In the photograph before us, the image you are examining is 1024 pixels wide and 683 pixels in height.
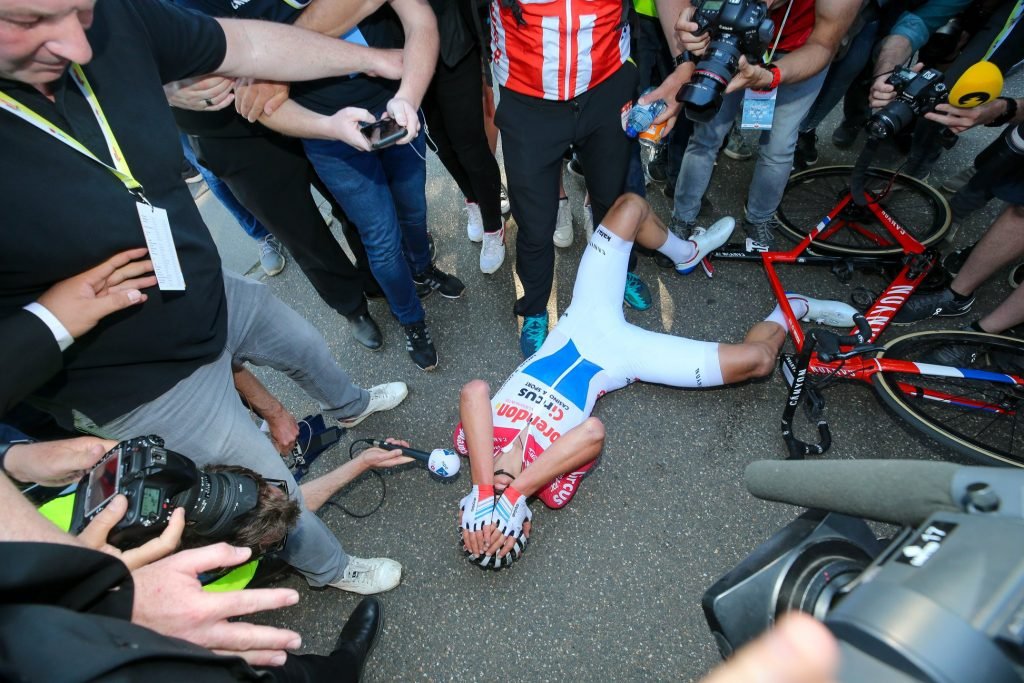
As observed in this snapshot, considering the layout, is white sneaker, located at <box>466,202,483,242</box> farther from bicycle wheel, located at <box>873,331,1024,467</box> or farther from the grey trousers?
bicycle wheel, located at <box>873,331,1024,467</box>

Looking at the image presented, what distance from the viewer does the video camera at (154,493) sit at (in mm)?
1082

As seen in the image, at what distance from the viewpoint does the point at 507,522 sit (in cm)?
194

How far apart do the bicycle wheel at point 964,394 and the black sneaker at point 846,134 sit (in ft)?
5.59

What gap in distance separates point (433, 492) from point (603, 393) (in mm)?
862

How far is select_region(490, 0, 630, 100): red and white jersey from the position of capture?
6.47ft

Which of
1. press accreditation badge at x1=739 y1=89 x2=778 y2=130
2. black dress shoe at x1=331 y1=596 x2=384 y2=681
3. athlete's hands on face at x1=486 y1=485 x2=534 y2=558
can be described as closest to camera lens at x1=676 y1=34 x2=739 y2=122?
press accreditation badge at x1=739 y1=89 x2=778 y2=130

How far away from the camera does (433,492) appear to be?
7.79 ft

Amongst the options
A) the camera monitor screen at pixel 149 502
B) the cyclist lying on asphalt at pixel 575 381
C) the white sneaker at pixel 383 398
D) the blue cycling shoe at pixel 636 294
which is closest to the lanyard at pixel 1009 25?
the cyclist lying on asphalt at pixel 575 381

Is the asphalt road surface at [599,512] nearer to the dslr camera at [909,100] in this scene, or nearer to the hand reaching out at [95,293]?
the dslr camera at [909,100]

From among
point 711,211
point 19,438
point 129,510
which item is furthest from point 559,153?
point 19,438

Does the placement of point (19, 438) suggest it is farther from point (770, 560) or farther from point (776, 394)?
point (776, 394)

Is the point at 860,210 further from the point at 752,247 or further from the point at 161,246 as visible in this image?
the point at 161,246

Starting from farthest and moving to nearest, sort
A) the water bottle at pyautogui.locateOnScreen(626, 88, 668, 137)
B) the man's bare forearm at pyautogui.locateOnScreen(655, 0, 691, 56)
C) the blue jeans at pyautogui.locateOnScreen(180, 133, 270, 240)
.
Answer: the blue jeans at pyautogui.locateOnScreen(180, 133, 270, 240) < the man's bare forearm at pyautogui.locateOnScreen(655, 0, 691, 56) < the water bottle at pyautogui.locateOnScreen(626, 88, 668, 137)

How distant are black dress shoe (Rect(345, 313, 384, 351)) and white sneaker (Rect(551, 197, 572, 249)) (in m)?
1.14
